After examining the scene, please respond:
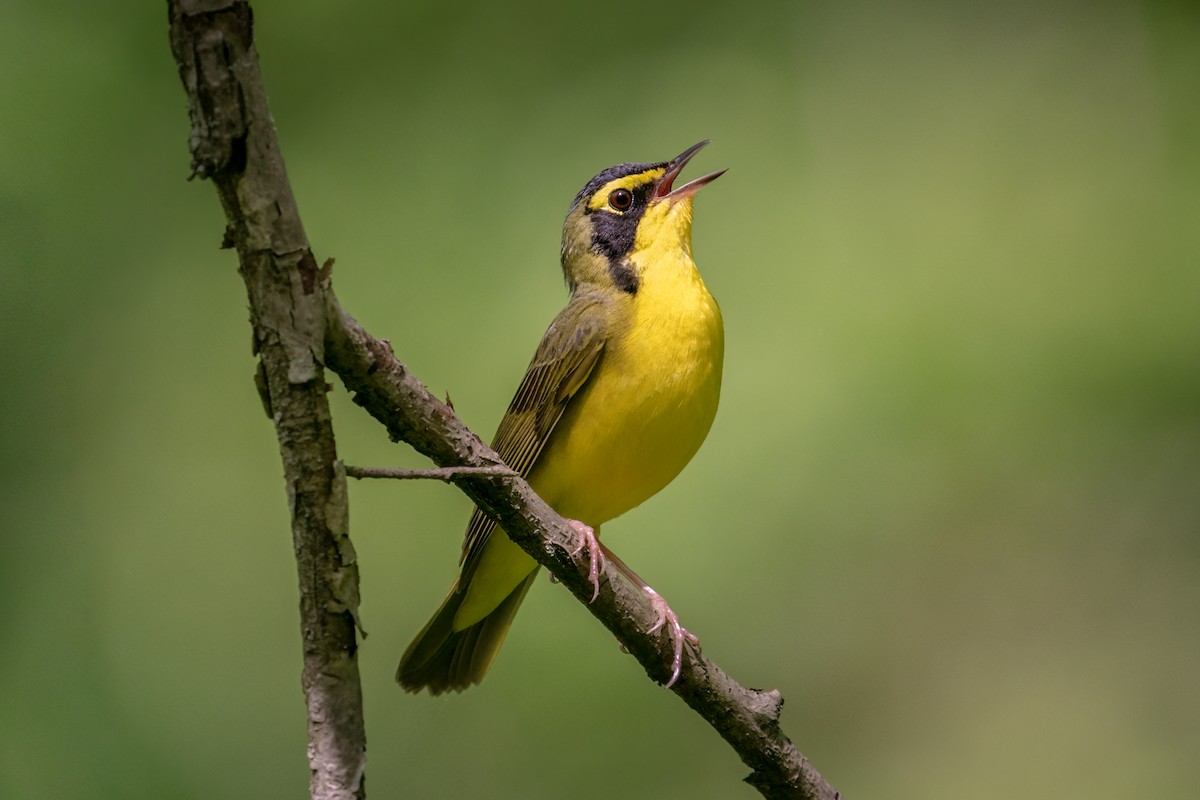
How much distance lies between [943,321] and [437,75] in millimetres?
2952

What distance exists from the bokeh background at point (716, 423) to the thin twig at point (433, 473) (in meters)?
2.41

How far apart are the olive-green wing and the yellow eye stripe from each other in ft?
2.31

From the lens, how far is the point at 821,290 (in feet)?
17.5

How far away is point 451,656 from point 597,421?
1018 millimetres

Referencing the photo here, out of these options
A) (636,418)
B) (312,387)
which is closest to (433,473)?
(312,387)

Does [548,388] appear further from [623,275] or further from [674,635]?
[674,635]

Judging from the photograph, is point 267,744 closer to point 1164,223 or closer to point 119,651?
point 119,651

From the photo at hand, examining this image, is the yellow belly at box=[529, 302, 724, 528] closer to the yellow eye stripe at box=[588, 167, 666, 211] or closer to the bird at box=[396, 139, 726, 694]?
the bird at box=[396, 139, 726, 694]

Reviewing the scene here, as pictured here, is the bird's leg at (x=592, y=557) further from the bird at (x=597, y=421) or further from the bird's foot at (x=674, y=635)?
the bird at (x=597, y=421)

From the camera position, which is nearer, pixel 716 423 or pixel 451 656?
pixel 451 656

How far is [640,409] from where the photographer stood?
12.6 ft

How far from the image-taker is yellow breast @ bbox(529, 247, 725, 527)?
387cm

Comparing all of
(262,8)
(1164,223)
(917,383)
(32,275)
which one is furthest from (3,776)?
(1164,223)

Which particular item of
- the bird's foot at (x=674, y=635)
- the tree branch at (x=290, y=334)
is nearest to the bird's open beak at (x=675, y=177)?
the bird's foot at (x=674, y=635)
